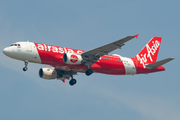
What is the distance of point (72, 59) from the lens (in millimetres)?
49094

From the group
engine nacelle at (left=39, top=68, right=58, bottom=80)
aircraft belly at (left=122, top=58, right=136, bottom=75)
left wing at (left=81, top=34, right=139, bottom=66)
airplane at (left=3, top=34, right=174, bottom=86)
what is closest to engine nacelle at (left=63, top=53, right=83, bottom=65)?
airplane at (left=3, top=34, right=174, bottom=86)

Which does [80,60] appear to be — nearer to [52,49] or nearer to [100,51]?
[100,51]

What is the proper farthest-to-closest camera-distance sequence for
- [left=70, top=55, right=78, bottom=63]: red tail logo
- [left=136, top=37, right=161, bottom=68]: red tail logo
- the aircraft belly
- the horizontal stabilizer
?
[left=136, top=37, right=161, bottom=68]: red tail logo
the aircraft belly
the horizontal stabilizer
[left=70, top=55, right=78, bottom=63]: red tail logo

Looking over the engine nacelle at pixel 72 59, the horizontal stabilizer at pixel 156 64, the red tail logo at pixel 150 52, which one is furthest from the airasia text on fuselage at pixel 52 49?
the red tail logo at pixel 150 52

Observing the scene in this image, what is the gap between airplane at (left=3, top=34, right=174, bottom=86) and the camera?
48213mm

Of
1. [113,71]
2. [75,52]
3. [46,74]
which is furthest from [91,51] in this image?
[46,74]

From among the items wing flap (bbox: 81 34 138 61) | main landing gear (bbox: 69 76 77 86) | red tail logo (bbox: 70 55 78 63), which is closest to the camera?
wing flap (bbox: 81 34 138 61)

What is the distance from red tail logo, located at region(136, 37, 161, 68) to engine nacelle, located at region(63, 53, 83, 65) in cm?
1262

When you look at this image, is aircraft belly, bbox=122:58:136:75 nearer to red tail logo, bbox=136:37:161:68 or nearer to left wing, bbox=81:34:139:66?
red tail logo, bbox=136:37:161:68

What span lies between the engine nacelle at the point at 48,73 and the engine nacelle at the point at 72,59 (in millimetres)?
7413

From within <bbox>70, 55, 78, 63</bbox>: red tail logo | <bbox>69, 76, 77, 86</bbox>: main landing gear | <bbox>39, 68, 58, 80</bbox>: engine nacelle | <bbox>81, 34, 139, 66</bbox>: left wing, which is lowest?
<bbox>69, 76, 77, 86</bbox>: main landing gear

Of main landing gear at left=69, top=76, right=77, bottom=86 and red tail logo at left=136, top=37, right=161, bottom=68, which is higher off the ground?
red tail logo at left=136, top=37, right=161, bottom=68

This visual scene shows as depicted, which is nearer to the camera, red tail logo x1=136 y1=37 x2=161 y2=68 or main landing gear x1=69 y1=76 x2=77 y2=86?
main landing gear x1=69 y1=76 x2=77 y2=86

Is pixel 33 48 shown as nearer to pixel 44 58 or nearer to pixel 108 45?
pixel 44 58
